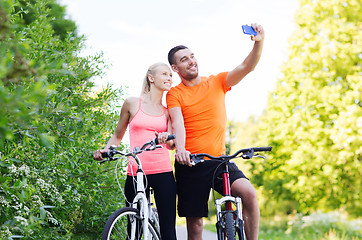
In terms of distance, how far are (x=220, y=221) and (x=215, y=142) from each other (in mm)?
816

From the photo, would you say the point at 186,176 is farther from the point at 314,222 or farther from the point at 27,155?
the point at 314,222

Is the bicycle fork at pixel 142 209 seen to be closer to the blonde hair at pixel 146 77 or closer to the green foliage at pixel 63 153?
the green foliage at pixel 63 153

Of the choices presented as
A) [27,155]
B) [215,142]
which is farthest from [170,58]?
[27,155]

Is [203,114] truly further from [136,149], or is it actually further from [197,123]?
[136,149]

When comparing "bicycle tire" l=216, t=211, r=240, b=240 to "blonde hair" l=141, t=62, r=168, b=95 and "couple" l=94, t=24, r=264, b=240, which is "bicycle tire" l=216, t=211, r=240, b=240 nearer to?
"couple" l=94, t=24, r=264, b=240

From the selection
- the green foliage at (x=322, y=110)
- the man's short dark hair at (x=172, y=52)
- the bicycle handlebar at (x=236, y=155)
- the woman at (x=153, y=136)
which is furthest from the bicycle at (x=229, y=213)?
the green foliage at (x=322, y=110)

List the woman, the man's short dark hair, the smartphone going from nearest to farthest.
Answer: the smartphone → the woman → the man's short dark hair

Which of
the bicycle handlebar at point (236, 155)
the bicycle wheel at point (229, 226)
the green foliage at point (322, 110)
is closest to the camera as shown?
the bicycle wheel at point (229, 226)

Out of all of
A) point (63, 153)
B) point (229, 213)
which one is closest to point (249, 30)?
point (229, 213)

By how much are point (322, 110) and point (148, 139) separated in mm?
11604

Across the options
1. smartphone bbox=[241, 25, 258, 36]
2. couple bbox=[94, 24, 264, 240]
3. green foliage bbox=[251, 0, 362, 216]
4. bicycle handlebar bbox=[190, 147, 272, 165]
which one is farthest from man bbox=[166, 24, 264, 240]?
green foliage bbox=[251, 0, 362, 216]

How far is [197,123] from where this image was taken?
3994 millimetres

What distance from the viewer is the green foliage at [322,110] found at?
13.6 metres

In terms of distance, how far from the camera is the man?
3.90 meters
